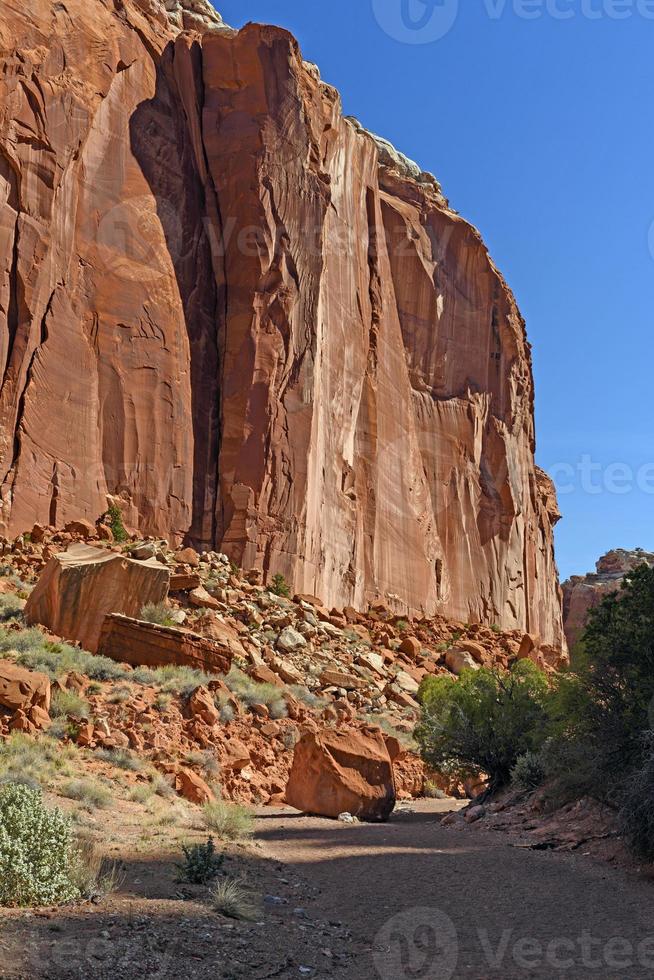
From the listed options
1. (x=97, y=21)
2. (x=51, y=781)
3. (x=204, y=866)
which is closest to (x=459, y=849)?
(x=204, y=866)

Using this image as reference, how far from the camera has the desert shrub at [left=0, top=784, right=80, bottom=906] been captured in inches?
279

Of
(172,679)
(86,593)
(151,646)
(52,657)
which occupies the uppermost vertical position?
(86,593)

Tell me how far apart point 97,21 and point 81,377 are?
509 inches

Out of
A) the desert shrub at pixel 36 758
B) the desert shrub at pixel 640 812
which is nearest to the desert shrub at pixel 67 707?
the desert shrub at pixel 36 758

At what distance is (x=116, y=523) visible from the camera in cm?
2845

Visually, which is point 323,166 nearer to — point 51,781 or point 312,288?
point 312,288

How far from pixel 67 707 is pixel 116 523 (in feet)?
40.8

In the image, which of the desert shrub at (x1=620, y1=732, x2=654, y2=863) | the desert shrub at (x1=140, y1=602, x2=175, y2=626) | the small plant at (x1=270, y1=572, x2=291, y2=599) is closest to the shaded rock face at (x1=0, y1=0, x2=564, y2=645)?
the small plant at (x1=270, y1=572, x2=291, y2=599)

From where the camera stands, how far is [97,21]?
1257 inches

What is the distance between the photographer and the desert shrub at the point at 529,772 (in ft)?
50.8

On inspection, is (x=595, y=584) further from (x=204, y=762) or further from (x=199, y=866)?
(x=199, y=866)

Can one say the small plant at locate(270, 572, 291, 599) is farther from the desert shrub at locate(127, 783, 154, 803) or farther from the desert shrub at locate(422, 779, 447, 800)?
the desert shrub at locate(127, 783, 154, 803)

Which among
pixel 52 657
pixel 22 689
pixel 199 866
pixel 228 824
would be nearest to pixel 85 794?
pixel 228 824

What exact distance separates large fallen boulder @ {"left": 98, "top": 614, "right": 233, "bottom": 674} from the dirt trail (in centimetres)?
747
